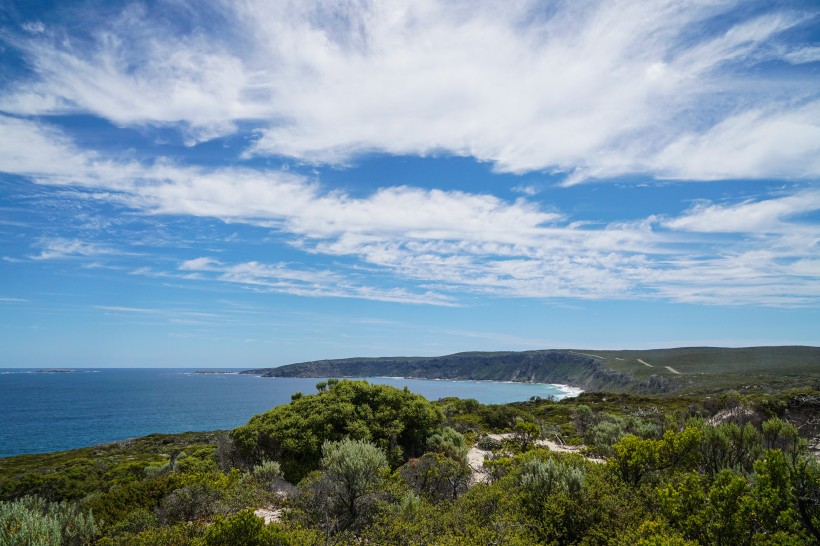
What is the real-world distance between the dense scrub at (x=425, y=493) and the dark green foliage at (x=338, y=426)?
70 mm

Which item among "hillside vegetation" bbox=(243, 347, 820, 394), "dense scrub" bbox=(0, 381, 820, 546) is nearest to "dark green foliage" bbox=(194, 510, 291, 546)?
"dense scrub" bbox=(0, 381, 820, 546)

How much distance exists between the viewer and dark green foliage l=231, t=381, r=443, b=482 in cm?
2030

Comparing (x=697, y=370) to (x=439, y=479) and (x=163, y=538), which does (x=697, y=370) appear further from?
(x=163, y=538)

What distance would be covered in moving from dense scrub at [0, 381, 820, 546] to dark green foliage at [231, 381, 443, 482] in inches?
2.8

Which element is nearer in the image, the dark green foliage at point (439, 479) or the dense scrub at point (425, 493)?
the dense scrub at point (425, 493)

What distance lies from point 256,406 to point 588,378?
98777mm

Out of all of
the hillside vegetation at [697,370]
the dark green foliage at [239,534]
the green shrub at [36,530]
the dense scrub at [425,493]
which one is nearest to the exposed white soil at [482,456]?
the dense scrub at [425,493]

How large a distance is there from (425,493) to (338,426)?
7894 mm

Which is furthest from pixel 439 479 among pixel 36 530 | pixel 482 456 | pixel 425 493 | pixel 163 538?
pixel 36 530

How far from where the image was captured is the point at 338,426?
21453mm

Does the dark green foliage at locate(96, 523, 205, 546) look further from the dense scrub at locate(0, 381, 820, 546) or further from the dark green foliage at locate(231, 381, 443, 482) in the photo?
the dark green foliage at locate(231, 381, 443, 482)

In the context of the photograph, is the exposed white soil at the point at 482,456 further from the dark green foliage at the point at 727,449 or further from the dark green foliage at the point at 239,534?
the dark green foliage at the point at 239,534

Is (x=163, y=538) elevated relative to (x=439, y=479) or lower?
elevated

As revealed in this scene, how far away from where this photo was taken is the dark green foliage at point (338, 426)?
20297 millimetres
